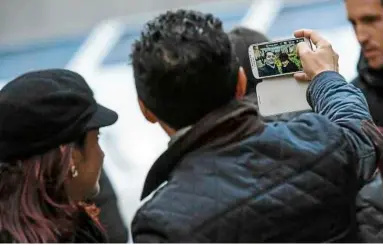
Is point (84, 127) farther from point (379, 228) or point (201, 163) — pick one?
point (379, 228)

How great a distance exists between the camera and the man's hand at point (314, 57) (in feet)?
5.53

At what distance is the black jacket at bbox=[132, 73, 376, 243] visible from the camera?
1420mm

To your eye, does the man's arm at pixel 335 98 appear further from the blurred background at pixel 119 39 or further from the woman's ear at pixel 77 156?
the blurred background at pixel 119 39

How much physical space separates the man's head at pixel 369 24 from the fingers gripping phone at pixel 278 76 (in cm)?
39

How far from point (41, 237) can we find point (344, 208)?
0.60m

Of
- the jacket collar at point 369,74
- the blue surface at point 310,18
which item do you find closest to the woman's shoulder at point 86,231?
the jacket collar at point 369,74

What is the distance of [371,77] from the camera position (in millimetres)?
2271

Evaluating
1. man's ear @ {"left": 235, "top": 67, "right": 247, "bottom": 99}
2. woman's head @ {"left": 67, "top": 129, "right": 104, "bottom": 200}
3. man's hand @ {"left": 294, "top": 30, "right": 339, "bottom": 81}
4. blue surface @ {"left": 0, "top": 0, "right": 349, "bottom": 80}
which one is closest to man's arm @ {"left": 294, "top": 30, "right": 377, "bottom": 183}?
man's hand @ {"left": 294, "top": 30, "right": 339, "bottom": 81}

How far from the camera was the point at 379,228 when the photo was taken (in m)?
1.64

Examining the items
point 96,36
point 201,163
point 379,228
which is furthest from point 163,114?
point 96,36

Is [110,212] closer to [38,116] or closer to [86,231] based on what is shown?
[86,231]

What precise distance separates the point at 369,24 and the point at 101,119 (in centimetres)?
77

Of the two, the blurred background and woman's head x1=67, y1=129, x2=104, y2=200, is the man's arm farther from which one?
the blurred background

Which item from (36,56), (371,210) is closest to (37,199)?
(371,210)
